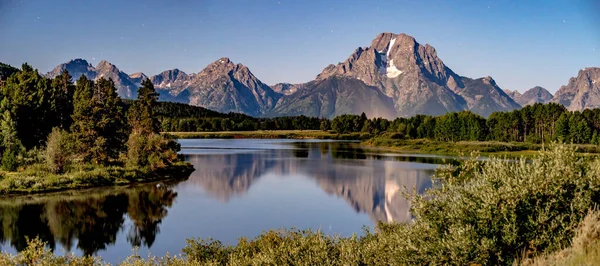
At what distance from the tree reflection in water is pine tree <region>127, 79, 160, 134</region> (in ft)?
84.1

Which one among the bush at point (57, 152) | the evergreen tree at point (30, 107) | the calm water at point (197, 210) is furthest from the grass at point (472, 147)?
the evergreen tree at point (30, 107)

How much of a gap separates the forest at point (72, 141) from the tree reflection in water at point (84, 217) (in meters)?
6.09

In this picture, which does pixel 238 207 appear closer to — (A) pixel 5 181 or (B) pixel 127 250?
(B) pixel 127 250

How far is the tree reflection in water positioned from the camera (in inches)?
1271

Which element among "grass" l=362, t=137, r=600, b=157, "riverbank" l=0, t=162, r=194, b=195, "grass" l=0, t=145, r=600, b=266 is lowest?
"riverbank" l=0, t=162, r=194, b=195

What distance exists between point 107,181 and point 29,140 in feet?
80.6

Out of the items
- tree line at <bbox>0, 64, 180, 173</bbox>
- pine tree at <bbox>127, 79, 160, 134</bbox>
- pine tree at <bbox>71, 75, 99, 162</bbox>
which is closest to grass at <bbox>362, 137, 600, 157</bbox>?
pine tree at <bbox>127, 79, 160, 134</bbox>

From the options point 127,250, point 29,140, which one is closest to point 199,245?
point 127,250

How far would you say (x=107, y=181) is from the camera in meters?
55.9

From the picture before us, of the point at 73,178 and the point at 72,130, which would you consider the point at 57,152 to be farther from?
the point at 72,130

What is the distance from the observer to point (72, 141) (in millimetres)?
60656

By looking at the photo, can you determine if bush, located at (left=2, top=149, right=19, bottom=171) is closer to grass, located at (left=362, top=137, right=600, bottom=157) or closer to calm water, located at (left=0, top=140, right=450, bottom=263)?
calm water, located at (left=0, top=140, right=450, bottom=263)

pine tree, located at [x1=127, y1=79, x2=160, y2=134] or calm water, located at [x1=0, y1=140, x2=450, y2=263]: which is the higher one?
pine tree, located at [x1=127, y1=79, x2=160, y2=134]

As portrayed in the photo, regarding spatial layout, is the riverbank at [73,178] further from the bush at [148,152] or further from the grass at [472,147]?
the grass at [472,147]
